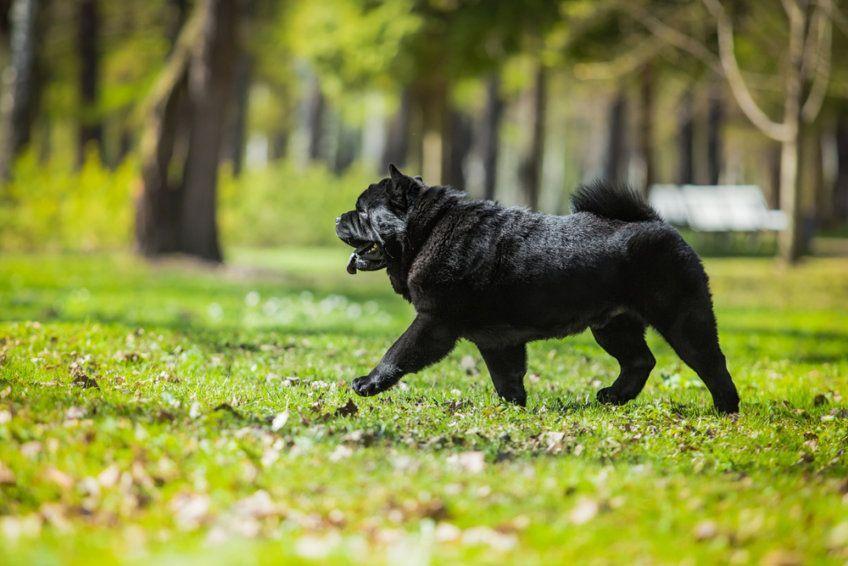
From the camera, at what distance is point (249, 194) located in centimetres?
2928

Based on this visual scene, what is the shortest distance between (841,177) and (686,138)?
35.8 ft

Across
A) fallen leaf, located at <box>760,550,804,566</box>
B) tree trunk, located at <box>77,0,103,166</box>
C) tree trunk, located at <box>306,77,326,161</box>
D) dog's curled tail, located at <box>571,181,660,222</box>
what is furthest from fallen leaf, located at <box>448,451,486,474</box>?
tree trunk, located at <box>306,77,326,161</box>

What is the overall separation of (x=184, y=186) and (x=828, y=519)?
1605cm

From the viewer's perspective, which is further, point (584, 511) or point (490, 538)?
point (584, 511)

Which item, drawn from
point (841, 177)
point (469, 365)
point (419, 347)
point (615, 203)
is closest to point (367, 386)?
point (419, 347)

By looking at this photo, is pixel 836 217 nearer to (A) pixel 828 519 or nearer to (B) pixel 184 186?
(B) pixel 184 186

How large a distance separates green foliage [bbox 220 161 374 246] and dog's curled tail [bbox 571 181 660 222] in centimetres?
2302

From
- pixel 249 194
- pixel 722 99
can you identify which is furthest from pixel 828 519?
pixel 722 99

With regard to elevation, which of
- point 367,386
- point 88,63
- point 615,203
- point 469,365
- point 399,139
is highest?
point 88,63

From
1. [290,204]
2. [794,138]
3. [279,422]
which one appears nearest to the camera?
[279,422]

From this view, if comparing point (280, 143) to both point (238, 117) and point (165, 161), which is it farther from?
point (165, 161)

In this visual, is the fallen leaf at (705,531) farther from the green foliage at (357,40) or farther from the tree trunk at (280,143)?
the tree trunk at (280,143)

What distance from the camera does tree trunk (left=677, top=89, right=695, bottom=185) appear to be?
113ft

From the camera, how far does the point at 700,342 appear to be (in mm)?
6242
